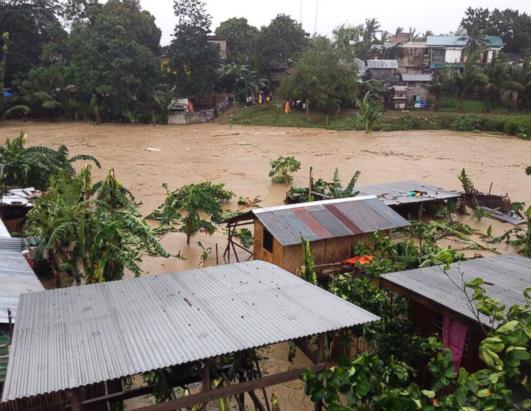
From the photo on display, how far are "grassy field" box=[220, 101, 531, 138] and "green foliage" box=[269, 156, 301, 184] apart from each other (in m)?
16.0

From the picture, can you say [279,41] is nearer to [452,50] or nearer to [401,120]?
[401,120]

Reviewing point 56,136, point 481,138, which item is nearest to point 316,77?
point 481,138

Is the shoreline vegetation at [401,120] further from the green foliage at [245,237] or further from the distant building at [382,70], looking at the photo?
the green foliage at [245,237]

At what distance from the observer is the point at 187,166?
24.6 metres

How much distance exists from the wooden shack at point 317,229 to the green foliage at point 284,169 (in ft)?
31.0

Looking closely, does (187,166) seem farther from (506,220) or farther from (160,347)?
(160,347)

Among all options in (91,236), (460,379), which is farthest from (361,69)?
(460,379)

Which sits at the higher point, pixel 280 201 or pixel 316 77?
pixel 316 77

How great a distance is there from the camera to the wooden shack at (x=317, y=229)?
32.7 feet

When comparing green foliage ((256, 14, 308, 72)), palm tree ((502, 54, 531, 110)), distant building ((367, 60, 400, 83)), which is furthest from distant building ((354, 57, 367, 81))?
palm tree ((502, 54, 531, 110))

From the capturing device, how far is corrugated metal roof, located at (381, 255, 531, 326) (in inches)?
210

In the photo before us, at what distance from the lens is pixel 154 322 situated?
475cm

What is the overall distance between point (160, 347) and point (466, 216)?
14678 mm

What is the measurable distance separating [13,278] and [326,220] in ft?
20.1
